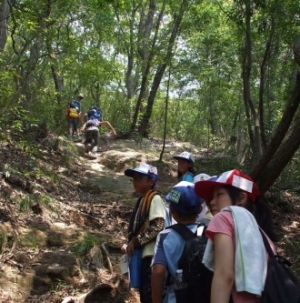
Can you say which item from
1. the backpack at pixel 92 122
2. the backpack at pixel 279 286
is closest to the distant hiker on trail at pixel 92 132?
the backpack at pixel 92 122

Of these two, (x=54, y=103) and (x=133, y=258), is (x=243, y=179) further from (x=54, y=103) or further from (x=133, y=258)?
(x=54, y=103)

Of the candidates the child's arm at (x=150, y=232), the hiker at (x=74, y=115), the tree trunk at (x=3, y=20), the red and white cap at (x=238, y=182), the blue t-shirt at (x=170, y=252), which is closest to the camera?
the red and white cap at (x=238, y=182)

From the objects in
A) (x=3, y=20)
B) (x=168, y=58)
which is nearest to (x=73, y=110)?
(x=168, y=58)

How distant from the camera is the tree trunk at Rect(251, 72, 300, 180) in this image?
6.58m

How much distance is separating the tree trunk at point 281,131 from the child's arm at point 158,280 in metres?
5.10

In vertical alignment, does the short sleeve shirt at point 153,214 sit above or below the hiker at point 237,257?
below

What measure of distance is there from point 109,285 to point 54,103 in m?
6.75

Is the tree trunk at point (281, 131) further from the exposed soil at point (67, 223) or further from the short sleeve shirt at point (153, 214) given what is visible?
the short sleeve shirt at point (153, 214)

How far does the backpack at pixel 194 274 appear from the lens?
1.94 meters

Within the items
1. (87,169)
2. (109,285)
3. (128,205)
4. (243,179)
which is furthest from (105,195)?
(243,179)

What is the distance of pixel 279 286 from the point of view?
1.57 meters

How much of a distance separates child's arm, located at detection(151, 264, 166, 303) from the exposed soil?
212 centimetres

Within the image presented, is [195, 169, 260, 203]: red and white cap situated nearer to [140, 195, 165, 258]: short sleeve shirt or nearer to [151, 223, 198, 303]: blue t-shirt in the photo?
[151, 223, 198, 303]: blue t-shirt

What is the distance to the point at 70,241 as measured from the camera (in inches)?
221
